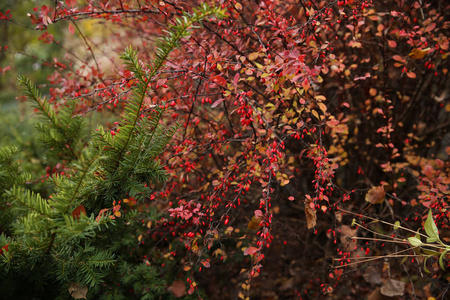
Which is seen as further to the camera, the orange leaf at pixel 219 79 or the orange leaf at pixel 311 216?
the orange leaf at pixel 311 216

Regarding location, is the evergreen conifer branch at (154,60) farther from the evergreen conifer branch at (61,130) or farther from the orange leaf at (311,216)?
the orange leaf at (311,216)

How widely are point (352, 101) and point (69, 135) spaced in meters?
2.23

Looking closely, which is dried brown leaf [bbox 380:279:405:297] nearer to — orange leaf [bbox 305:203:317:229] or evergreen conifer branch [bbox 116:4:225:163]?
orange leaf [bbox 305:203:317:229]

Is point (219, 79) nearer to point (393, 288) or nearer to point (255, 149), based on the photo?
point (255, 149)

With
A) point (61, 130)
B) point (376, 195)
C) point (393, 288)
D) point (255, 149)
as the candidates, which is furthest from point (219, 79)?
point (393, 288)

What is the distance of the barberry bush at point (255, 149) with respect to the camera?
1435 mm

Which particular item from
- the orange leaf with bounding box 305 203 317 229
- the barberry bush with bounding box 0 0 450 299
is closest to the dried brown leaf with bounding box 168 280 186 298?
the barberry bush with bounding box 0 0 450 299

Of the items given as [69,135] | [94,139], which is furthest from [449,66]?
[69,135]

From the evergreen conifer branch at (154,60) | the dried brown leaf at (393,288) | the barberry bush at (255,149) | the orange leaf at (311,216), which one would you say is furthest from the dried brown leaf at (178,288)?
the dried brown leaf at (393,288)

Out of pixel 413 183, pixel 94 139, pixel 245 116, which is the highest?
pixel 94 139

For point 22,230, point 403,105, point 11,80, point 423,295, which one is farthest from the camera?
point 11,80

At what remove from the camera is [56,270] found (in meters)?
1.38

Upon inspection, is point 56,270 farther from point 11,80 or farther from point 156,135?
point 11,80

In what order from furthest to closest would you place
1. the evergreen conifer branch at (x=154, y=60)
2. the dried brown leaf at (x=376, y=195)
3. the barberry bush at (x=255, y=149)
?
the dried brown leaf at (x=376, y=195) → the barberry bush at (x=255, y=149) → the evergreen conifer branch at (x=154, y=60)
